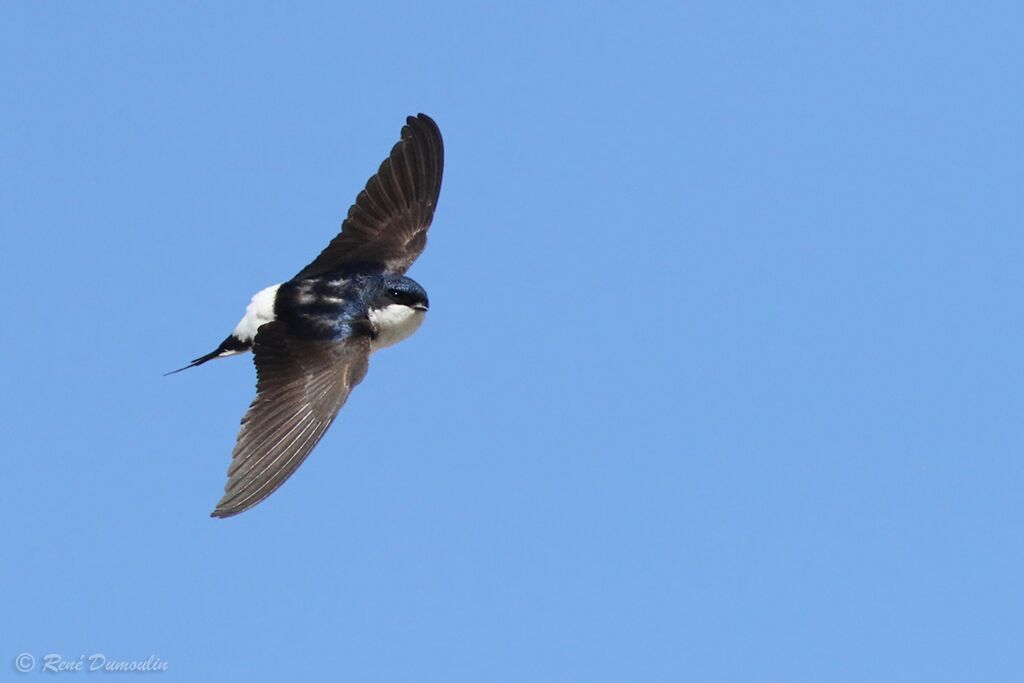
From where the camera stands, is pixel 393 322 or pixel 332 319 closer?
pixel 332 319

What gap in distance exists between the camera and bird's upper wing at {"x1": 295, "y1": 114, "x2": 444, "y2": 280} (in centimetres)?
1204

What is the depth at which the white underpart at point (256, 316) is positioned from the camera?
11.0 m

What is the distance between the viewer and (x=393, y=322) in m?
11.2

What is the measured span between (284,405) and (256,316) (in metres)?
0.90

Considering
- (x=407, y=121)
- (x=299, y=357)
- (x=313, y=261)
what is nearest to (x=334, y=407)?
(x=299, y=357)

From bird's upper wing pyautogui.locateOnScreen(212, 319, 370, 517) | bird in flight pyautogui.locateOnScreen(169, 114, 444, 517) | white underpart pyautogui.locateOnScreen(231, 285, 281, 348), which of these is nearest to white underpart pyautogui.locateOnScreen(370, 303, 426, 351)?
bird in flight pyautogui.locateOnScreen(169, 114, 444, 517)

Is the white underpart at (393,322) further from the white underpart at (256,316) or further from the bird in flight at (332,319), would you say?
the white underpart at (256,316)

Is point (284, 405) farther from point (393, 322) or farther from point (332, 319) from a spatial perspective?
point (393, 322)

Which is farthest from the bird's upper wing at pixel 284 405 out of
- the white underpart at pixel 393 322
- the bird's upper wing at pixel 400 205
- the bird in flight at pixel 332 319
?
the bird's upper wing at pixel 400 205

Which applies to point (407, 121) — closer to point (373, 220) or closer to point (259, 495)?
point (373, 220)

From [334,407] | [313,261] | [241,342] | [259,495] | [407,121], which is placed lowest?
[259,495]

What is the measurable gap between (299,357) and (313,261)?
133 centimetres

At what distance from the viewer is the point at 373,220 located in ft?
39.8

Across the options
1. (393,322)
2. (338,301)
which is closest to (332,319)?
(338,301)
